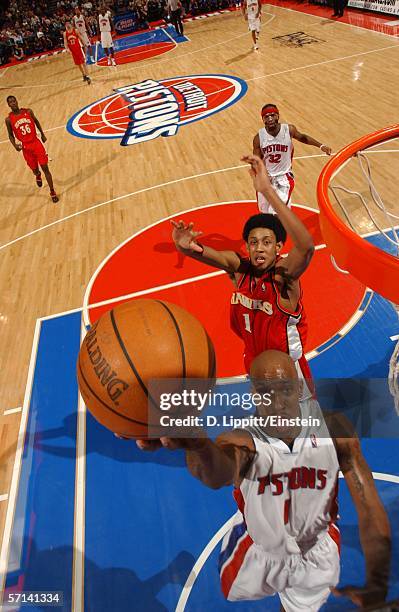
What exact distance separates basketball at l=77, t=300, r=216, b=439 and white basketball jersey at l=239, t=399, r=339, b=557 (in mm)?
493

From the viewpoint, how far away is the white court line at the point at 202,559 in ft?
9.86

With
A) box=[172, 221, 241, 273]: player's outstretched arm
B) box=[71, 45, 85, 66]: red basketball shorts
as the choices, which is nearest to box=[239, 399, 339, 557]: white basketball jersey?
box=[172, 221, 241, 273]: player's outstretched arm

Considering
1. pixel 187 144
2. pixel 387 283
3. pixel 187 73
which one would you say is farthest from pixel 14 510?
pixel 187 73

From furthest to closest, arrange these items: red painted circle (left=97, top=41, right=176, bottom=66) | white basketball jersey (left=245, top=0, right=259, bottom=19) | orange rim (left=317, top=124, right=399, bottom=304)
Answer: red painted circle (left=97, top=41, right=176, bottom=66) → white basketball jersey (left=245, top=0, right=259, bottom=19) → orange rim (left=317, top=124, right=399, bottom=304)

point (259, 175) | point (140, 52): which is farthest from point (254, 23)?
point (259, 175)

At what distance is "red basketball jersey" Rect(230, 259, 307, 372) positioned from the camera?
3039 millimetres

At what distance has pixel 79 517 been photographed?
3.61 meters

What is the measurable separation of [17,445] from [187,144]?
751cm

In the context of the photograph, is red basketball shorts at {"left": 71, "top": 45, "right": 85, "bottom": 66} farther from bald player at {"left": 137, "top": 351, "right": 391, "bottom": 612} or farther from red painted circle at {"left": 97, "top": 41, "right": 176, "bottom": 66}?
bald player at {"left": 137, "top": 351, "right": 391, "bottom": 612}

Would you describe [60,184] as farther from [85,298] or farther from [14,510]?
[14,510]

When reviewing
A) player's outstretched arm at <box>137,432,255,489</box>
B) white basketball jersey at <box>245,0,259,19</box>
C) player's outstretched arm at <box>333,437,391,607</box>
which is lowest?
player's outstretched arm at <box>333,437,391,607</box>

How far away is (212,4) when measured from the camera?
71.7ft

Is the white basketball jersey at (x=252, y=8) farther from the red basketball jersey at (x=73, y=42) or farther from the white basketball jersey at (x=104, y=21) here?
the red basketball jersey at (x=73, y=42)

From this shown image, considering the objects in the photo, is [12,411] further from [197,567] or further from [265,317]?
[265,317]
